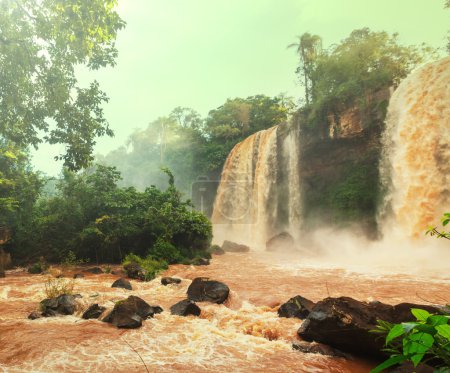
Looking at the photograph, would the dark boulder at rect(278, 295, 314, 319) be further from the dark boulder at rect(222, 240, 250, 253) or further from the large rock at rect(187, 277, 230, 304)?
the dark boulder at rect(222, 240, 250, 253)

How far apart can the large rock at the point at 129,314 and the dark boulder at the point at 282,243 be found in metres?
15.2

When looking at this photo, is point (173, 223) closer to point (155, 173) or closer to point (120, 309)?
point (120, 309)

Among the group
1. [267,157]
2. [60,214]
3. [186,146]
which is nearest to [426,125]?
[267,157]

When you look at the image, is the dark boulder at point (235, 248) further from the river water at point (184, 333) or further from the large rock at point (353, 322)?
the large rock at point (353, 322)

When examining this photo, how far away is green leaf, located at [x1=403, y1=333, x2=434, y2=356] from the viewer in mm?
1104

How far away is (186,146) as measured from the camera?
43188 millimetres

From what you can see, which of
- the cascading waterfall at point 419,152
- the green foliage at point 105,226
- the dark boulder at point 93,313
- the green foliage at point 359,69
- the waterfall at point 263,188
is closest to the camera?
the dark boulder at point 93,313

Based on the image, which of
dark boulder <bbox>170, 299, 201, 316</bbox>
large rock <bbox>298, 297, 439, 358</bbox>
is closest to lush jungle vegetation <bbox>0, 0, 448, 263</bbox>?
dark boulder <bbox>170, 299, 201, 316</bbox>

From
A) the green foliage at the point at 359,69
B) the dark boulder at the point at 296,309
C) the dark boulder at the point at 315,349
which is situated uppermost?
the green foliage at the point at 359,69

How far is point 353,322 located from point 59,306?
21.2 ft

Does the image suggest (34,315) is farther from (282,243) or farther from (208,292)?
(282,243)

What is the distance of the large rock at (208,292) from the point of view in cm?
811

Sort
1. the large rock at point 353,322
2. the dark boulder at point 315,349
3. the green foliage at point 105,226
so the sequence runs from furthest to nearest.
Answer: the green foliage at point 105,226
the dark boulder at point 315,349
the large rock at point 353,322

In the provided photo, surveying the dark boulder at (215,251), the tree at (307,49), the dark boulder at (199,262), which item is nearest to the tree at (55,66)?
the dark boulder at (199,262)
